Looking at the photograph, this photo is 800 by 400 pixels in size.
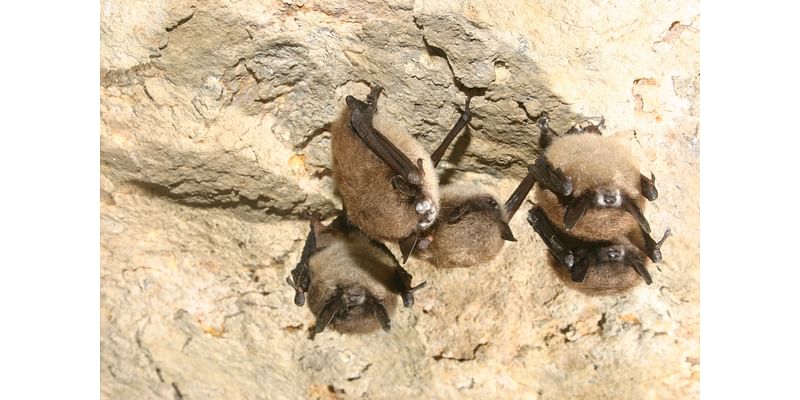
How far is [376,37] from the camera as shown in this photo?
2895 mm

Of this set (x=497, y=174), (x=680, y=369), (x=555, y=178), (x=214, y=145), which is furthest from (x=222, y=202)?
(x=680, y=369)

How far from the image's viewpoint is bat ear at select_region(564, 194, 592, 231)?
111 inches

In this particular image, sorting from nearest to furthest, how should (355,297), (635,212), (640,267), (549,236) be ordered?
(635,212), (640,267), (549,236), (355,297)

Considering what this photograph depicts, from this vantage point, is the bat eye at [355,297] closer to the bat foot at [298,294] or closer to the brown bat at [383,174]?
the bat foot at [298,294]

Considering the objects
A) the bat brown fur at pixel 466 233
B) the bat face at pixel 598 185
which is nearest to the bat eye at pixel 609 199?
the bat face at pixel 598 185

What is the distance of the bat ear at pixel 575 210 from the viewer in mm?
2816

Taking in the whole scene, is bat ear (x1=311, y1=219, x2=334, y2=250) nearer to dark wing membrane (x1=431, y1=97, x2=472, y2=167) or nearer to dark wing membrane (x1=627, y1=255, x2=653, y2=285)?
dark wing membrane (x1=431, y1=97, x2=472, y2=167)

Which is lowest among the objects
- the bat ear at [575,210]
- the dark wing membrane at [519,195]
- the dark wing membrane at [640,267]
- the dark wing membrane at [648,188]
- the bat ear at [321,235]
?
the bat ear at [321,235]

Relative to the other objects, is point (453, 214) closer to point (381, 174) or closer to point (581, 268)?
point (381, 174)

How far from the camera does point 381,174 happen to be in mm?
2980

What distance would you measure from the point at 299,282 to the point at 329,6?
4.23 feet

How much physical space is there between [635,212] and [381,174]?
1.00 metres

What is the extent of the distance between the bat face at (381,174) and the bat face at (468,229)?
0.17 metres

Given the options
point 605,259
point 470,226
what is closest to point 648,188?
point 605,259
